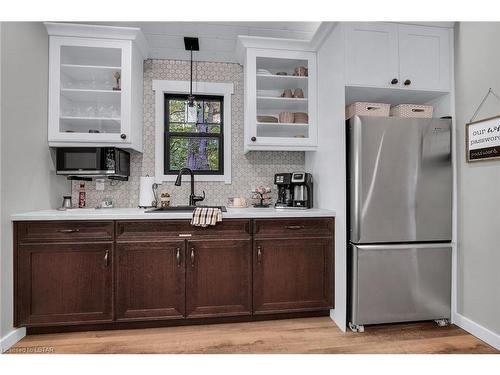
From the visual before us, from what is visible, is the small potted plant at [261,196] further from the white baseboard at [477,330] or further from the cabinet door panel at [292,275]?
the white baseboard at [477,330]

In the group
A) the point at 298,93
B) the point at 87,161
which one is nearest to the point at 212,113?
the point at 298,93

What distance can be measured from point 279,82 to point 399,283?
2.15m

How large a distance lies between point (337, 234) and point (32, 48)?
2907 mm

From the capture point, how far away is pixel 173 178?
2.99 metres

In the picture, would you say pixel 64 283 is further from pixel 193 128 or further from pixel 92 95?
pixel 193 128

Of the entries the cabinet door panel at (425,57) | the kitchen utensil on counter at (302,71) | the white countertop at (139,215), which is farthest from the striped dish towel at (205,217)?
the cabinet door panel at (425,57)

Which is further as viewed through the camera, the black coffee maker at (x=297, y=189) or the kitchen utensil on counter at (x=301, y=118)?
the kitchen utensil on counter at (x=301, y=118)

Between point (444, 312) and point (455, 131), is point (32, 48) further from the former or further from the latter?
point (444, 312)

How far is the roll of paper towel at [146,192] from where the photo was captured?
2.80 metres

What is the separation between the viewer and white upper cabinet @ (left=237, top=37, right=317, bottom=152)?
271 centimetres

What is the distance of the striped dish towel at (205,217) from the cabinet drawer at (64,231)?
65cm

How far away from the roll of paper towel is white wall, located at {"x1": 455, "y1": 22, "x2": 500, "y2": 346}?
2772 millimetres

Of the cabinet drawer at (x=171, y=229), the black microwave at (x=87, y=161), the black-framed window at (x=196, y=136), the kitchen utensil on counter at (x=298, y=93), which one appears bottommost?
the cabinet drawer at (x=171, y=229)

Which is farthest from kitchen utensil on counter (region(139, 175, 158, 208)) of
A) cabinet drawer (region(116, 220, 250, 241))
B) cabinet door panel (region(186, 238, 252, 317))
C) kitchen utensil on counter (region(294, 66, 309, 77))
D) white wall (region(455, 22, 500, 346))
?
white wall (region(455, 22, 500, 346))
